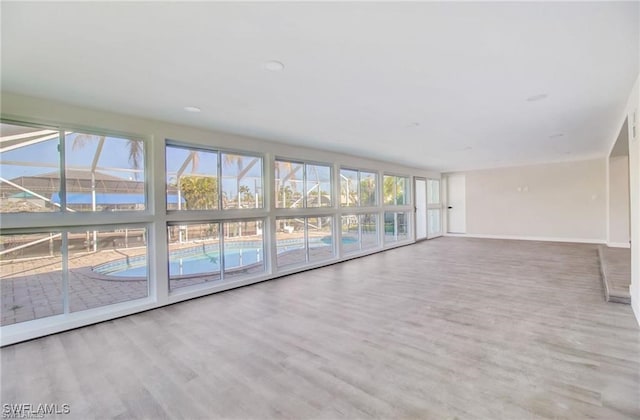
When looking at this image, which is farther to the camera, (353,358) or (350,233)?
(350,233)

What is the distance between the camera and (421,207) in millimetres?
10586

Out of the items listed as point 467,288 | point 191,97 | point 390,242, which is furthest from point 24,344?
point 390,242

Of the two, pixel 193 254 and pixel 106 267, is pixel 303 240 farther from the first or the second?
pixel 106 267

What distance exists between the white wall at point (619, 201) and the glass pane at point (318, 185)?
7343 millimetres

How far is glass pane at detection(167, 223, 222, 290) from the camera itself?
441cm

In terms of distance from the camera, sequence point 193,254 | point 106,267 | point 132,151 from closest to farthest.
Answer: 1. point 132,151
2. point 106,267
3. point 193,254

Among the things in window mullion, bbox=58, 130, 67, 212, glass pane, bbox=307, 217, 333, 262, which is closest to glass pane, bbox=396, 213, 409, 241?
glass pane, bbox=307, 217, 333, 262

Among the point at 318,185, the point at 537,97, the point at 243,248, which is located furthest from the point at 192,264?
the point at 537,97

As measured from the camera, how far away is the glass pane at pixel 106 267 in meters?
3.63

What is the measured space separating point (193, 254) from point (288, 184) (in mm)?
2255

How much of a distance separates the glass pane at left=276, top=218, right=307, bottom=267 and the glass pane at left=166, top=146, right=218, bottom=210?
1.45 meters

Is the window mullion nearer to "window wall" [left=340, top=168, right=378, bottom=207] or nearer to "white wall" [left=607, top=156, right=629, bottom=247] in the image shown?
"window wall" [left=340, top=168, right=378, bottom=207]

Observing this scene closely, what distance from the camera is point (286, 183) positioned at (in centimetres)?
598

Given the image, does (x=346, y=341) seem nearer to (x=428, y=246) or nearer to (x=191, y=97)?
(x=191, y=97)
